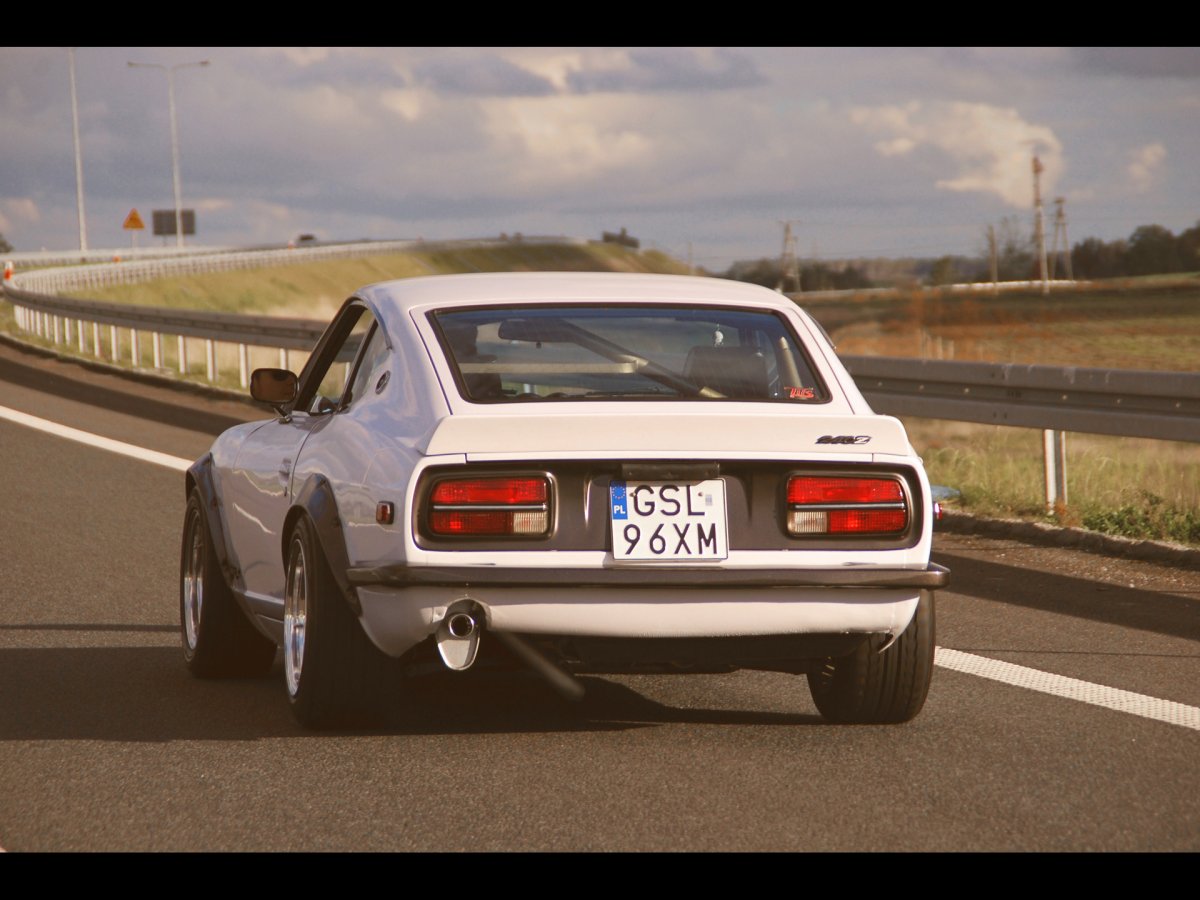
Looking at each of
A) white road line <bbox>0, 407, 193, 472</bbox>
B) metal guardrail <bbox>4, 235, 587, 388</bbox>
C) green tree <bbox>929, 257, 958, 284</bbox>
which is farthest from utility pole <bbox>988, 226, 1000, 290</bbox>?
white road line <bbox>0, 407, 193, 472</bbox>

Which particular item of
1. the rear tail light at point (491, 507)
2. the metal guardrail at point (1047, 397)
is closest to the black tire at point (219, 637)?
the rear tail light at point (491, 507)

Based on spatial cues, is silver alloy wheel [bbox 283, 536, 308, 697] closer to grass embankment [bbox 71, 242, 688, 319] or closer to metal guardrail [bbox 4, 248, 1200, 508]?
metal guardrail [bbox 4, 248, 1200, 508]

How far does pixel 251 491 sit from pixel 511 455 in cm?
184

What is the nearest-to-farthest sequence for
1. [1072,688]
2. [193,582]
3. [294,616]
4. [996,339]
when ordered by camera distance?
[294,616], [1072,688], [193,582], [996,339]

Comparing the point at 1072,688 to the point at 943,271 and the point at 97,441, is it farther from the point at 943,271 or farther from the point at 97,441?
the point at 943,271

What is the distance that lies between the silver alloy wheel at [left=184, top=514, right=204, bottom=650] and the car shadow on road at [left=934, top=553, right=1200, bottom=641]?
11.8ft

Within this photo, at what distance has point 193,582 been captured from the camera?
7691 mm

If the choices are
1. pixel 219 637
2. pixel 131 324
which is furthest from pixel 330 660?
pixel 131 324

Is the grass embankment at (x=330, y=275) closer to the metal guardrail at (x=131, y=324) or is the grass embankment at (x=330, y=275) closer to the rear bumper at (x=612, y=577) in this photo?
the metal guardrail at (x=131, y=324)

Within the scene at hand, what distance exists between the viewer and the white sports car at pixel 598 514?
218 inches

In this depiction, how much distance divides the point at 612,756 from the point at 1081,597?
3.81m

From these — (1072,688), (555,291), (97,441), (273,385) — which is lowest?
(1072,688)

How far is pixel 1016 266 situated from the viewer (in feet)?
263

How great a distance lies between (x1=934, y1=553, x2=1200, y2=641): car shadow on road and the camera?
829cm
